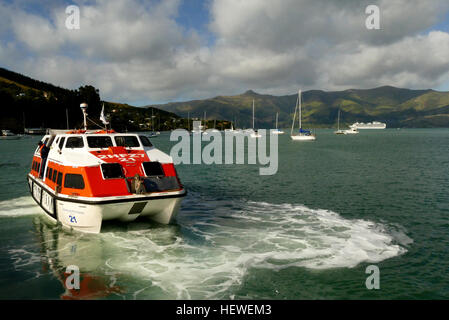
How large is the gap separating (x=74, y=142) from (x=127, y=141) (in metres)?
2.63

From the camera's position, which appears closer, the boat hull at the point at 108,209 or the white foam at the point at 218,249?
the white foam at the point at 218,249

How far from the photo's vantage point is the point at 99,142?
50.8ft

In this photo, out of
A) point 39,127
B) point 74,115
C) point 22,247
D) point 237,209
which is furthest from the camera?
point 74,115

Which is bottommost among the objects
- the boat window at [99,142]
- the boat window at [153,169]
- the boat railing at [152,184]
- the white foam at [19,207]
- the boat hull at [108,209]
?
the white foam at [19,207]

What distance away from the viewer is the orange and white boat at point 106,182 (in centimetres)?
1280

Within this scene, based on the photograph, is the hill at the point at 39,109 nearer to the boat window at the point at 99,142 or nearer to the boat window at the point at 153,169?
the boat window at the point at 99,142

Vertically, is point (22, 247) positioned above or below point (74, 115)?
below

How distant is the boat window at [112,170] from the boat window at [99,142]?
2.21 meters

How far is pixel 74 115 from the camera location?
7239 inches

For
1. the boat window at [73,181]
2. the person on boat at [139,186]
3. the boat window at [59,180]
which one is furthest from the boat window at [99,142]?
the person on boat at [139,186]

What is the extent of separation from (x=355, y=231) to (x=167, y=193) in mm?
9346
